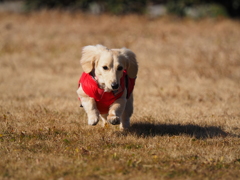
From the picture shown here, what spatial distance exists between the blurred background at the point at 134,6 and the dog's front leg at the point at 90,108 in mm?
16664

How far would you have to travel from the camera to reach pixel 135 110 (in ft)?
22.5

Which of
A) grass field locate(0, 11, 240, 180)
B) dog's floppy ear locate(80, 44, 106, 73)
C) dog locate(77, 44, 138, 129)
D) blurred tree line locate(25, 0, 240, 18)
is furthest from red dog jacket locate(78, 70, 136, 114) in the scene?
blurred tree line locate(25, 0, 240, 18)

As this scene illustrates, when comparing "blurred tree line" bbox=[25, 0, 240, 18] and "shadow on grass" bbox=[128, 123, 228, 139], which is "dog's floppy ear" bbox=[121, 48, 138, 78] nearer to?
"shadow on grass" bbox=[128, 123, 228, 139]

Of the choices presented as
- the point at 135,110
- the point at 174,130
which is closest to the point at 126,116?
the point at 174,130

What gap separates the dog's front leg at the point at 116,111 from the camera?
15.2 feet

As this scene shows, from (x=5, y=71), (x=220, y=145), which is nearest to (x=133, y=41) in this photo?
(x=5, y=71)

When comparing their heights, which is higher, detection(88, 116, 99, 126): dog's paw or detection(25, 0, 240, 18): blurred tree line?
detection(25, 0, 240, 18): blurred tree line

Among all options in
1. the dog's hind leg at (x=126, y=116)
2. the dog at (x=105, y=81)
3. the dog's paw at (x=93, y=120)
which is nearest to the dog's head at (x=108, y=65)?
the dog at (x=105, y=81)

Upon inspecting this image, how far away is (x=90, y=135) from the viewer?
16.5 ft

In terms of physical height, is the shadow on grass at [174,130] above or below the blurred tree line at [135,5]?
below

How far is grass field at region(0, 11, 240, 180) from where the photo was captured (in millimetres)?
3791

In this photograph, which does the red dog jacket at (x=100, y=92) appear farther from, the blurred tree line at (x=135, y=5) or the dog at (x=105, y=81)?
the blurred tree line at (x=135, y=5)

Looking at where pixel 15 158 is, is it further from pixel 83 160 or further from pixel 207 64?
pixel 207 64

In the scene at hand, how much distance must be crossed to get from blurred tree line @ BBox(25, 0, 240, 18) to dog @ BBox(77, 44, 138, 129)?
54.2 feet
